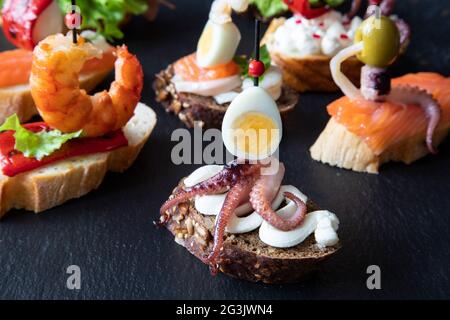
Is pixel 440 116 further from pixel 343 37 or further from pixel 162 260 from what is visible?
pixel 162 260

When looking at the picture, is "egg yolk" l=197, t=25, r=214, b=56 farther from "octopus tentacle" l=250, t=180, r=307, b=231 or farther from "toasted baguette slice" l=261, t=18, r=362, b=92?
"octopus tentacle" l=250, t=180, r=307, b=231

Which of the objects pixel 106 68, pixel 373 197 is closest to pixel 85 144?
pixel 106 68

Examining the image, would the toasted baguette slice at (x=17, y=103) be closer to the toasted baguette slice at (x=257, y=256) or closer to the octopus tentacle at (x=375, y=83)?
the toasted baguette slice at (x=257, y=256)

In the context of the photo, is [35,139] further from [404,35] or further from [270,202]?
[404,35]

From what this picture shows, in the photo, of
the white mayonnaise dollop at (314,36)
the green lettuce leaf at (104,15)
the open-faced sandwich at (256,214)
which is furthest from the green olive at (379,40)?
the green lettuce leaf at (104,15)

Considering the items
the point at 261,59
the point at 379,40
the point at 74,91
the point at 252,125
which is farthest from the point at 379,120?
the point at 74,91

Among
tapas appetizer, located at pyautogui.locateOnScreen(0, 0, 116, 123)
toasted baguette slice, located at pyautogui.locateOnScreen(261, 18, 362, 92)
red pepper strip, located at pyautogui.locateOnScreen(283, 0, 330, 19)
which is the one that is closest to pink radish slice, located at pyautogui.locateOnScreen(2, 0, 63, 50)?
tapas appetizer, located at pyautogui.locateOnScreen(0, 0, 116, 123)
